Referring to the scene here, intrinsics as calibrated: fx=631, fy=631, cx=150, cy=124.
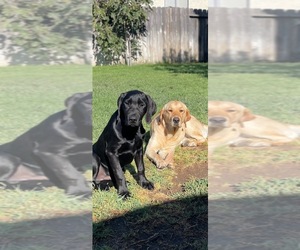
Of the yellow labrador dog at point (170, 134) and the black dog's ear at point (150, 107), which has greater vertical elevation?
the black dog's ear at point (150, 107)

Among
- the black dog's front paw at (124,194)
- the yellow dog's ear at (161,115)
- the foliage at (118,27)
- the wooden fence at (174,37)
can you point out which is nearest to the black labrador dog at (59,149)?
the black dog's front paw at (124,194)

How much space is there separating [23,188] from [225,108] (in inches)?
40.9

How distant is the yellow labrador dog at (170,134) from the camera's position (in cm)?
688

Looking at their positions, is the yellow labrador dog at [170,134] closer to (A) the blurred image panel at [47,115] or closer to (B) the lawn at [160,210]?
(B) the lawn at [160,210]

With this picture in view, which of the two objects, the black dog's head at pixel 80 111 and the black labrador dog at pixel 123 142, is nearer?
the black dog's head at pixel 80 111

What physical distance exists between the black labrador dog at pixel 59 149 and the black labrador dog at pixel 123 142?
8.36 ft

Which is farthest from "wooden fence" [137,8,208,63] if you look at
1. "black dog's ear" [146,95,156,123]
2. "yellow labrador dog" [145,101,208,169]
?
"black dog's ear" [146,95,156,123]

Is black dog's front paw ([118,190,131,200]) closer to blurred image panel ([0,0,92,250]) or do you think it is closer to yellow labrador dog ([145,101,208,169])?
yellow labrador dog ([145,101,208,169])

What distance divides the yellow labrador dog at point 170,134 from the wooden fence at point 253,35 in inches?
143

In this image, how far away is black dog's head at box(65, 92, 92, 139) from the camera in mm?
2881

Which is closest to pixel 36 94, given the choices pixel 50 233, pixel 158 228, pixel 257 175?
pixel 50 233

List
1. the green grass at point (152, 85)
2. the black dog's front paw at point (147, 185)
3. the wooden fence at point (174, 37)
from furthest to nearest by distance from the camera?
1. the wooden fence at point (174, 37)
2. the green grass at point (152, 85)
3. the black dog's front paw at point (147, 185)

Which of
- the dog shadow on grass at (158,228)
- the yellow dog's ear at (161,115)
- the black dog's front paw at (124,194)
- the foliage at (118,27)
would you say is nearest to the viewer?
the dog shadow on grass at (158,228)

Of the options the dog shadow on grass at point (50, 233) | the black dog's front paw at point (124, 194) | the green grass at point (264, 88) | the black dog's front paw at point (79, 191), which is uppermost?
the green grass at point (264, 88)
